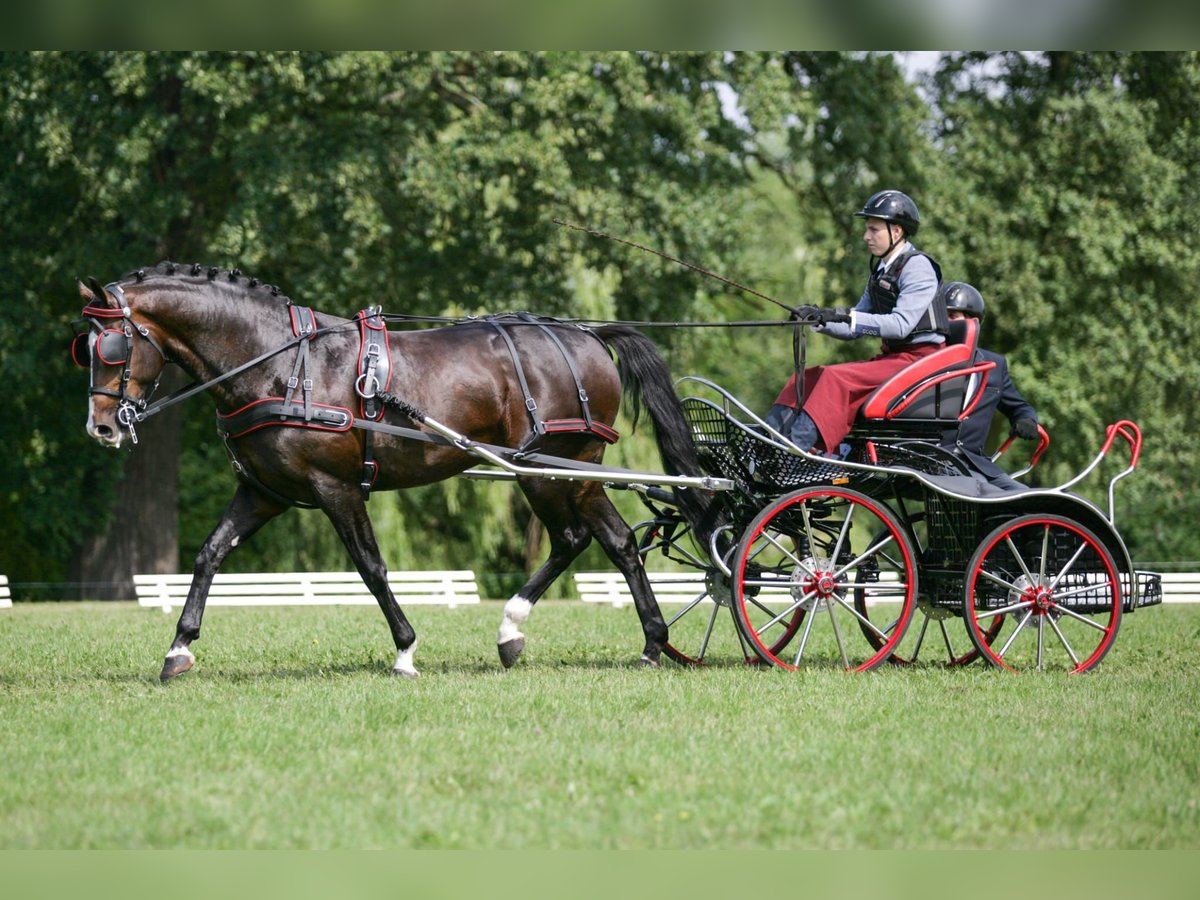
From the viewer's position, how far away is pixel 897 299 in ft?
26.8

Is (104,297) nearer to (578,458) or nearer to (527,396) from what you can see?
(527,396)

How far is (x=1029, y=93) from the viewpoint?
22.6 metres

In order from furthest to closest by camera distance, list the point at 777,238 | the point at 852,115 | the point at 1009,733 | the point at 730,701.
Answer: the point at 777,238
the point at 852,115
the point at 730,701
the point at 1009,733

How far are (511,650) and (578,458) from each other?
1.21m

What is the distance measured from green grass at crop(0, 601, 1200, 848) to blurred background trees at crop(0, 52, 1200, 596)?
32.6 ft

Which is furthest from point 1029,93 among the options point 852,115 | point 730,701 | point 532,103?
point 730,701

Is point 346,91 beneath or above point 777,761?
above

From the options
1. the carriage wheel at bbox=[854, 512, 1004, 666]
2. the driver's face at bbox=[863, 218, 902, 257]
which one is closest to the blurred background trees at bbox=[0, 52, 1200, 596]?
the carriage wheel at bbox=[854, 512, 1004, 666]

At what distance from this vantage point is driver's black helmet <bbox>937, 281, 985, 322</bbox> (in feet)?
28.5

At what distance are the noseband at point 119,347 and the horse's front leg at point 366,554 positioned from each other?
43.9 inches

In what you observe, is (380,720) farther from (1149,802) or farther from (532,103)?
(532,103)

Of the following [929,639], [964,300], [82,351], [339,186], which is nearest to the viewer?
[82,351]

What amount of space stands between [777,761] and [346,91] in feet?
48.7


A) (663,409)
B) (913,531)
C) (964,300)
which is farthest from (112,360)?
(964,300)
